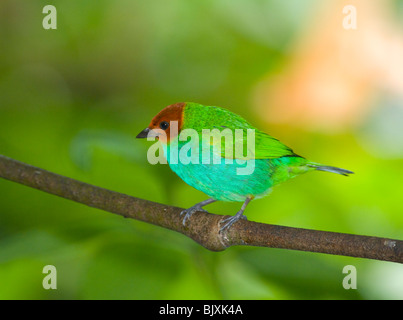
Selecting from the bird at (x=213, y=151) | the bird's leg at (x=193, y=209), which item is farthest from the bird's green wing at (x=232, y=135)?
the bird's leg at (x=193, y=209)

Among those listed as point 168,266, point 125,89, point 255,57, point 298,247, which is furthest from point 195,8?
point 298,247

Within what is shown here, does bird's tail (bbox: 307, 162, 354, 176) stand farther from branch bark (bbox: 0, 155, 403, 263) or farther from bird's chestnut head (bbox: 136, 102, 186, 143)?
bird's chestnut head (bbox: 136, 102, 186, 143)

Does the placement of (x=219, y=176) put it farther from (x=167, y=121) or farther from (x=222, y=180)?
(x=167, y=121)

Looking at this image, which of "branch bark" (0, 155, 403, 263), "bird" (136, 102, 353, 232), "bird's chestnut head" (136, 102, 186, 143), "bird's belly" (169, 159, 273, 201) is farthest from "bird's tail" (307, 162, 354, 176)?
"bird's chestnut head" (136, 102, 186, 143)

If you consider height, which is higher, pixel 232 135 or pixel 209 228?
pixel 232 135

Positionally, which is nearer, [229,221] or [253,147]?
[229,221]

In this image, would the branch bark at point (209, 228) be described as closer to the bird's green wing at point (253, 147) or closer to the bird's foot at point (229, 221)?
the bird's foot at point (229, 221)

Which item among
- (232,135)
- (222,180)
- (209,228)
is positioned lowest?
(209,228)

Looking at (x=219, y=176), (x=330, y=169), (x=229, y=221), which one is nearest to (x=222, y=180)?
(x=219, y=176)
